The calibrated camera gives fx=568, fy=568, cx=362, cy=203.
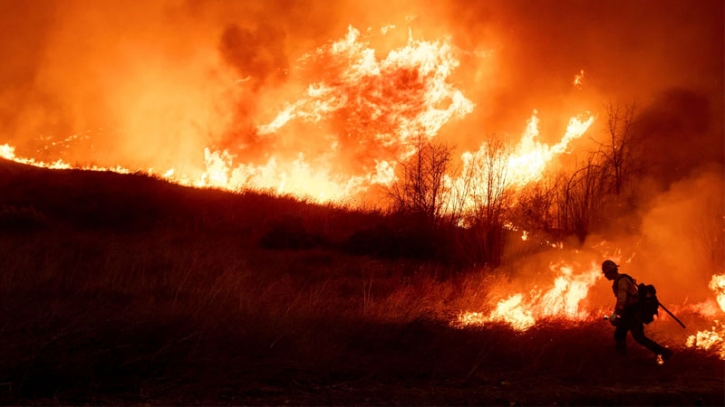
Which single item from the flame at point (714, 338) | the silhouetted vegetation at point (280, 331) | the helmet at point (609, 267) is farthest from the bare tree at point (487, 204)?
the helmet at point (609, 267)

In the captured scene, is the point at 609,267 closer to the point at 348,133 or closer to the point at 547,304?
the point at 547,304

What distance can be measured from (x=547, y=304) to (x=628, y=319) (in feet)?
12.3

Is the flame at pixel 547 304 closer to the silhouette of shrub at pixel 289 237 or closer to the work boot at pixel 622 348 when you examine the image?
the work boot at pixel 622 348

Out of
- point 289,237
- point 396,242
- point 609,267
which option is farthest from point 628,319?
point 289,237

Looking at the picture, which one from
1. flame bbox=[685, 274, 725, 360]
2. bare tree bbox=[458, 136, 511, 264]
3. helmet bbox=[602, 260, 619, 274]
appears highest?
bare tree bbox=[458, 136, 511, 264]

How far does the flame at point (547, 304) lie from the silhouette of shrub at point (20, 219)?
12645mm

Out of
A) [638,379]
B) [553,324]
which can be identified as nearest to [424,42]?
[553,324]

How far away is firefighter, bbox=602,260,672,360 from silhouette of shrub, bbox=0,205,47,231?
15.3 metres

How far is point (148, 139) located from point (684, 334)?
3100cm

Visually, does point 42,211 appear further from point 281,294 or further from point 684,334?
point 684,334

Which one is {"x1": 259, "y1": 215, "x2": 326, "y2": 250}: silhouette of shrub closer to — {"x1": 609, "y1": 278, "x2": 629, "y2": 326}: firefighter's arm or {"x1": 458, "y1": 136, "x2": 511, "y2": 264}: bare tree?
{"x1": 458, "y1": 136, "x2": 511, "y2": 264}: bare tree

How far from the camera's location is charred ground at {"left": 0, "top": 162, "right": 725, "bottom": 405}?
20.1 feet

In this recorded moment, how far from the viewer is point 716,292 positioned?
13039 millimetres

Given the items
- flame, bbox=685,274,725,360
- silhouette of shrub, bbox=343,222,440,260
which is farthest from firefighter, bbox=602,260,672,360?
silhouette of shrub, bbox=343,222,440,260
